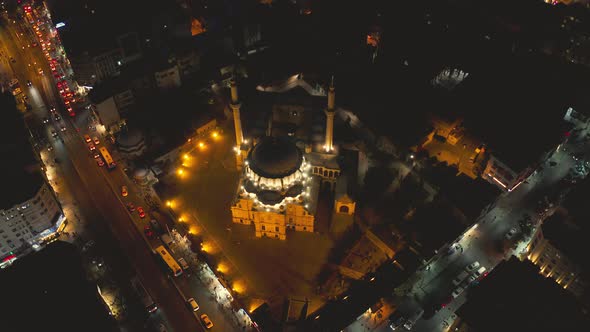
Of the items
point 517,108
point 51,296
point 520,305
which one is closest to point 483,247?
point 520,305

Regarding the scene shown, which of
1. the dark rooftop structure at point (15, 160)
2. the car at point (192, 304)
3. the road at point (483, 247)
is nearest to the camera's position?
the car at point (192, 304)

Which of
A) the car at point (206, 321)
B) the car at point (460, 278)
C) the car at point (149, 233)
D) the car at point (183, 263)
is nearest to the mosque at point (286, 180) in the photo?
the car at point (183, 263)

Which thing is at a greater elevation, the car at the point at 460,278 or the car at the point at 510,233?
the car at the point at 510,233

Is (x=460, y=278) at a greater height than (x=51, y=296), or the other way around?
(x=51, y=296)

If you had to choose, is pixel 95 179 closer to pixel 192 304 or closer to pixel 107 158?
pixel 107 158

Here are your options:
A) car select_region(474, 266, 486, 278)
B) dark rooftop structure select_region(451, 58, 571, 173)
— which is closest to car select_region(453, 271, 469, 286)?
car select_region(474, 266, 486, 278)

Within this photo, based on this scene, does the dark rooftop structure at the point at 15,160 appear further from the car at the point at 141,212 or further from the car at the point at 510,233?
the car at the point at 510,233

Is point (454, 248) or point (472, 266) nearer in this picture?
point (472, 266)
